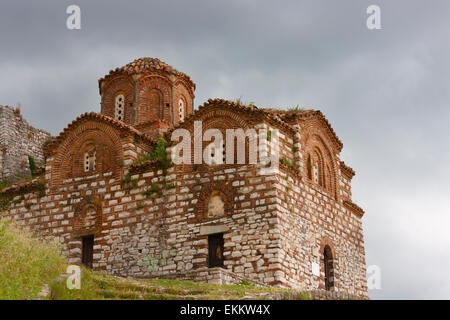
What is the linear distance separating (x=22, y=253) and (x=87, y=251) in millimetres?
7261

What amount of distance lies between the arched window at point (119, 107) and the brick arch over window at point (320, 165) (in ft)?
23.7

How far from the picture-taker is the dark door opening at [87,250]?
67.0 feet

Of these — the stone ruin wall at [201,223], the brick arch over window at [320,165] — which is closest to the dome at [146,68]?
the stone ruin wall at [201,223]

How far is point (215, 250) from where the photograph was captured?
18.7m

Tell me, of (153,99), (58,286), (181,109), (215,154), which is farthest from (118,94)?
(58,286)

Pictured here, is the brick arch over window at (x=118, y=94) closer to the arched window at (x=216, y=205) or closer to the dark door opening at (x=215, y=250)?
the arched window at (x=216, y=205)

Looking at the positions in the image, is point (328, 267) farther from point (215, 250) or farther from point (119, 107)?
point (119, 107)

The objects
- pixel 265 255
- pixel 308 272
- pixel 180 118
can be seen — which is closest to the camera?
pixel 265 255

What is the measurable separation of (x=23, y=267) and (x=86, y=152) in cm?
928

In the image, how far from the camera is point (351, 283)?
21.4 meters

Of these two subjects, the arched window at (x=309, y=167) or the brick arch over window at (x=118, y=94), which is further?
the brick arch over window at (x=118, y=94)

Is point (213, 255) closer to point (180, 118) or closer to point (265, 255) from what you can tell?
point (265, 255)
